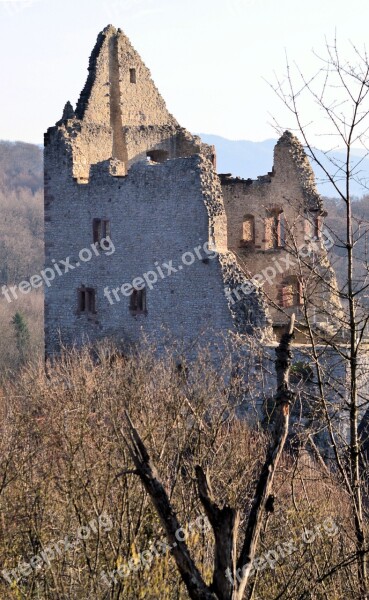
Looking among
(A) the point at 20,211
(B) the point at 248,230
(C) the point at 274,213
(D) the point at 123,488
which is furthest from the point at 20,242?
A: (D) the point at 123,488

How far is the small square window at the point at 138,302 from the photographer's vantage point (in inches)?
1034

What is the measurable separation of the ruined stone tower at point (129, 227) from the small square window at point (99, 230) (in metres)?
0.02

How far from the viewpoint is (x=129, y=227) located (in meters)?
26.5

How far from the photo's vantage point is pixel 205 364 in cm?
2411

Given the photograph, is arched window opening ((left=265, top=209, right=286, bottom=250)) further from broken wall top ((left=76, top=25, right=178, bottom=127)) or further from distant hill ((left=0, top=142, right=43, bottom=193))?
distant hill ((left=0, top=142, right=43, bottom=193))

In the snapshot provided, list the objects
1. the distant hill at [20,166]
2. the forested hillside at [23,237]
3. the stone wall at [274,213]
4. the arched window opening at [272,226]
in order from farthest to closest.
A: the distant hill at [20,166], the forested hillside at [23,237], the arched window opening at [272,226], the stone wall at [274,213]

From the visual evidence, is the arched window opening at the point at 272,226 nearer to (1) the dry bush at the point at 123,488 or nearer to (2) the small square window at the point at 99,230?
(2) the small square window at the point at 99,230

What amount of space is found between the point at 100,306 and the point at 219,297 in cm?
327

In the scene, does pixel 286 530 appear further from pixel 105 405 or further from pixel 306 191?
pixel 306 191

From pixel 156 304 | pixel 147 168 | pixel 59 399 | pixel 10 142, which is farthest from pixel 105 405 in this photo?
pixel 10 142

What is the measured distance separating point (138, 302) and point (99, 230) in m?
1.96

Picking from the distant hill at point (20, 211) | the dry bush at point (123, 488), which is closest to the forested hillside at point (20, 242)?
the distant hill at point (20, 211)

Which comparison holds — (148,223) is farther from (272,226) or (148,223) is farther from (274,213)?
(274,213)

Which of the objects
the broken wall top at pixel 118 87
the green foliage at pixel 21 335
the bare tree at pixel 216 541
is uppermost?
the broken wall top at pixel 118 87
